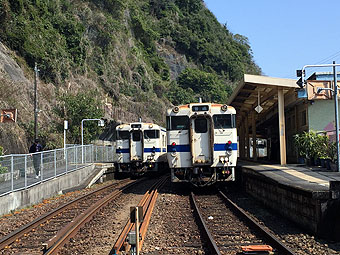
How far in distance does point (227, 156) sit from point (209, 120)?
4.80 ft

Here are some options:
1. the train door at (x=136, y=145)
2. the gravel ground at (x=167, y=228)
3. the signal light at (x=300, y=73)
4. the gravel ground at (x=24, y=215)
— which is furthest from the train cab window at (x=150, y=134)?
the signal light at (x=300, y=73)

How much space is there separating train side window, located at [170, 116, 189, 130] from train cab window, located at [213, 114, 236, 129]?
3.48 feet

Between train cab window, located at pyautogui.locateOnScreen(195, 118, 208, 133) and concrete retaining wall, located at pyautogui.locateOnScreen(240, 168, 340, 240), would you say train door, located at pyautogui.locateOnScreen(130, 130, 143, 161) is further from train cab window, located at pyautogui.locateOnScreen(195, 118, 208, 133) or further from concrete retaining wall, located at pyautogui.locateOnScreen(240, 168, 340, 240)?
concrete retaining wall, located at pyautogui.locateOnScreen(240, 168, 340, 240)

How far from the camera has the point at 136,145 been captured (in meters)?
21.5

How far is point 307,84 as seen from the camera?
13.8 meters

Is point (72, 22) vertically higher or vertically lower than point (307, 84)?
higher

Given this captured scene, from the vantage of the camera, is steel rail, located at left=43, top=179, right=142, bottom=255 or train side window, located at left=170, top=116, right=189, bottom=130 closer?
steel rail, located at left=43, top=179, right=142, bottom=255

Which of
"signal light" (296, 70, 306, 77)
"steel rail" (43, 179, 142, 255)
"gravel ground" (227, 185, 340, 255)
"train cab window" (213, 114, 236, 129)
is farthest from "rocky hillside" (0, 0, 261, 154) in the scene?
"gravel ground" (227, 185, 340, 255)

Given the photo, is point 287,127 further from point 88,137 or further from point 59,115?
point 59,115

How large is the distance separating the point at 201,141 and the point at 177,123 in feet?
3.61

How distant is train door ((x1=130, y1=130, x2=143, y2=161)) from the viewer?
2136 cm

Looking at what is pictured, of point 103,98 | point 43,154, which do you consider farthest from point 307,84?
point 103,98

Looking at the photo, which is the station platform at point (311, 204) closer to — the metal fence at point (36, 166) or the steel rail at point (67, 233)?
the steel rail at point (67, 233)

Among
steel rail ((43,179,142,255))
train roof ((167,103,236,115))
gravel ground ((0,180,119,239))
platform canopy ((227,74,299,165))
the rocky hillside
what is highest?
the rocky hillside
